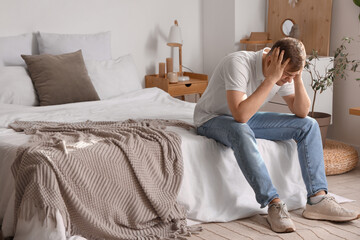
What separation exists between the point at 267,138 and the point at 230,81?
1.67ft

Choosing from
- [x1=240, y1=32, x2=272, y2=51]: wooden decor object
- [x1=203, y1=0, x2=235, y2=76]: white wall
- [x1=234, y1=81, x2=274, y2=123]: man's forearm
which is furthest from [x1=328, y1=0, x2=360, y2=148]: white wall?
[x1=234, y1=81, x2=274, y2=123]: man's forearm

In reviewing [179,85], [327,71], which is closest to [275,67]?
[327,71]

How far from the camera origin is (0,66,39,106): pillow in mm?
3521

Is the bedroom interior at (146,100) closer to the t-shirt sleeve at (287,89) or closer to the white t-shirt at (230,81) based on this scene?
the white t-shirt at (230,81)

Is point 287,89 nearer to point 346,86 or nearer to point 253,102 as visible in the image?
point 253,102

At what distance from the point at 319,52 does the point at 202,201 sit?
7.04 feet

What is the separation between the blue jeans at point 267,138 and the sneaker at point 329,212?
0.07 meters

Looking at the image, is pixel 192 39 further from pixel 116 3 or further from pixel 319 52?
pixel 319 52

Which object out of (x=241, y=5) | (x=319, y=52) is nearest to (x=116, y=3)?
(x=241, y=5)

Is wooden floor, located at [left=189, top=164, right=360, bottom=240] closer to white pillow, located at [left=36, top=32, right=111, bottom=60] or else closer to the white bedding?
the white bedding

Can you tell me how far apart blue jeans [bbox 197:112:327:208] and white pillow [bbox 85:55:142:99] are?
1380 mm

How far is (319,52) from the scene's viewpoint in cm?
416

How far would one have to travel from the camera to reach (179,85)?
14.7 ft

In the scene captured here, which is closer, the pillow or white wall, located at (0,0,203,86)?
the pillow
